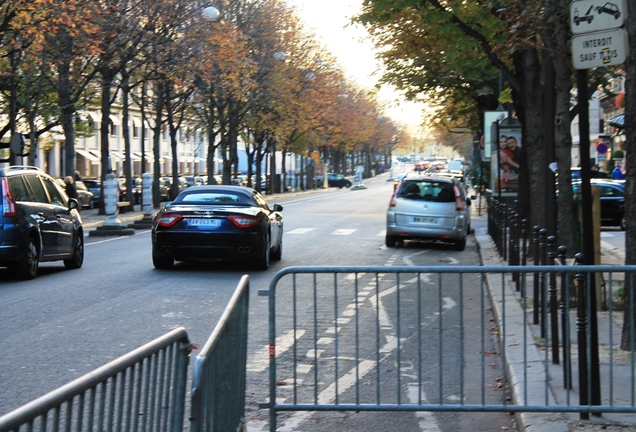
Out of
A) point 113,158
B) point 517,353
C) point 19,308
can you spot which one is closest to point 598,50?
point 517,353

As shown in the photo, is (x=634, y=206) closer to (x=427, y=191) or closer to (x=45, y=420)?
(x=45, y=420)

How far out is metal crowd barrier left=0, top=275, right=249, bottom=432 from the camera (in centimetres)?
272

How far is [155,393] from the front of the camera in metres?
3.75

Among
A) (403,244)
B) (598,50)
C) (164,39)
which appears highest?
(164,39)

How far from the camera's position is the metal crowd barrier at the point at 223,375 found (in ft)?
13.1

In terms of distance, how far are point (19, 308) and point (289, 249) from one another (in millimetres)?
10286

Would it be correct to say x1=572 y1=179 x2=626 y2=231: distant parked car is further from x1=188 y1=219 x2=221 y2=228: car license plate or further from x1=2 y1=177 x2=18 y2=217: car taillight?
x1=2 y1=177 x2=18 y2=217: car taillight

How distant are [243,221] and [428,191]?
27.0 feet

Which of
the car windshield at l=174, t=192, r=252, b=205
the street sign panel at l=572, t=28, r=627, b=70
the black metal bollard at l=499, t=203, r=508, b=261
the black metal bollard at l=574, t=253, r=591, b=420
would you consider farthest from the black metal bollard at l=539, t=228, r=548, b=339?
the black metal bollard at l=499, t=203, r=508, b=261

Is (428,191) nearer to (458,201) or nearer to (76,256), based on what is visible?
(458,201)

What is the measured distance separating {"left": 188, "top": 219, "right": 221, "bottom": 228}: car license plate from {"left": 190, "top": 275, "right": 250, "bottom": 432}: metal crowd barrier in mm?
10472

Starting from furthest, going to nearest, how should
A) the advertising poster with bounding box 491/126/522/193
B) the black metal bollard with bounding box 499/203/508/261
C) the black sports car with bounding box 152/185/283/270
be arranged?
the advertising poster with bounding box 491/126/522/193, the black metal bollard with bounding box 499/203/508/261, the black sports car with bounding box 152/185/283/270

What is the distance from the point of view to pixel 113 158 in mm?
82250

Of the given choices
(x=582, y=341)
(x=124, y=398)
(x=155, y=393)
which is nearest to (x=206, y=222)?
(x=582, y=341)
